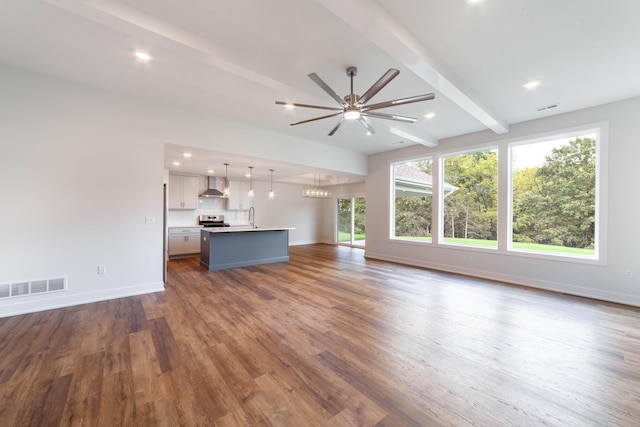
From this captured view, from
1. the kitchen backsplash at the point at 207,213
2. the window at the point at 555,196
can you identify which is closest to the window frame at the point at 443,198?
the window at the point at 555,196

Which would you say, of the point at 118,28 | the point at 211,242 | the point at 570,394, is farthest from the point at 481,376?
the point at 211,242

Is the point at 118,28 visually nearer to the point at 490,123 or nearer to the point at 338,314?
the point at 338,314

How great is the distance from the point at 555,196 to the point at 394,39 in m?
4.42

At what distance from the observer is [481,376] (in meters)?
2.01

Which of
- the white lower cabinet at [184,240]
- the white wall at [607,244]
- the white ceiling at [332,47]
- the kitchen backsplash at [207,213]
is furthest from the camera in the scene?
the kitchen backsplash at [207,213]

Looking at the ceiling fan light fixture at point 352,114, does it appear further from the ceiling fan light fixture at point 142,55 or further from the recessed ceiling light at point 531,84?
the recessed ceiling light at point 531,84

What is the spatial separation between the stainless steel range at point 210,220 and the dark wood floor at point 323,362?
4.57m

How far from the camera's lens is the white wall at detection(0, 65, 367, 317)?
3.09 metres

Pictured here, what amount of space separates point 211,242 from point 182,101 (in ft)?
9.85

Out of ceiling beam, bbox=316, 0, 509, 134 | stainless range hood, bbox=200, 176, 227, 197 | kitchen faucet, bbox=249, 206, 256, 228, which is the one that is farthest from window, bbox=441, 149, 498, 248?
stainless range hood, bbox=200, 176, 227, 197

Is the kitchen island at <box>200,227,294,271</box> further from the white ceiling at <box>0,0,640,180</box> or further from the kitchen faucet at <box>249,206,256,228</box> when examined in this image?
the white ceiling at <box>0,0,640,180</box>

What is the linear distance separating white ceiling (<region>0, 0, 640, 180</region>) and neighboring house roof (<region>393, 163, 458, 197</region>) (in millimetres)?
2377

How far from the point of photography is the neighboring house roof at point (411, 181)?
6.16 meters

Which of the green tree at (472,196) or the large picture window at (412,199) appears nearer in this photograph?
the green tree at (472,196)
